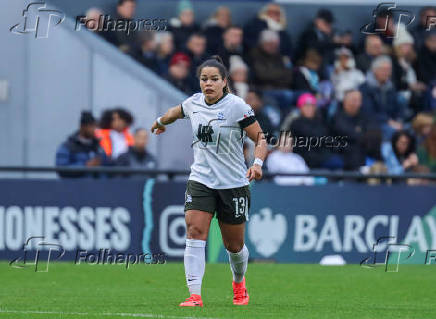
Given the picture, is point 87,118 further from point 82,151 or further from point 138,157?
point 138,157

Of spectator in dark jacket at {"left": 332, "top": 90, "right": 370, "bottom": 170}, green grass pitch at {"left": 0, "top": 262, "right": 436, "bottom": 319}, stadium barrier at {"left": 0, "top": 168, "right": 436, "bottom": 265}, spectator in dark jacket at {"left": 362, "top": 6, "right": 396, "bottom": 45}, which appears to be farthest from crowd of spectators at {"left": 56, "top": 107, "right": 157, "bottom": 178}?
spectator in dark jacket at {"left": 362, "top": 6, "right": 396, "bottom": 45}

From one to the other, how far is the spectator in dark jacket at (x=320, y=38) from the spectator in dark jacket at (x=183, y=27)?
1.82 meters

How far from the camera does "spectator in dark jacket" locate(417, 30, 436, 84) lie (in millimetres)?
18406

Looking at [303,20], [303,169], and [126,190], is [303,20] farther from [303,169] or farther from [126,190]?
[126,190]

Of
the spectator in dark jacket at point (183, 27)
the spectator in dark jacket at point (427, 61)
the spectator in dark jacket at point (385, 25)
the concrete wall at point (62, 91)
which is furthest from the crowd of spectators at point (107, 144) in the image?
the spectator in dark jacket at point (427, 61)

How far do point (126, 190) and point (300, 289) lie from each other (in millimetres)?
3730

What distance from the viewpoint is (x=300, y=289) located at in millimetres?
11719

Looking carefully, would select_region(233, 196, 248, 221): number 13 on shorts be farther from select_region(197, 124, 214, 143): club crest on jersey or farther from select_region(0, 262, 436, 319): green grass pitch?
select_region(0, 262, 436, 319): green grass pitch

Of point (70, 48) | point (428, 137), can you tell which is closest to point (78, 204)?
point (70, 48)

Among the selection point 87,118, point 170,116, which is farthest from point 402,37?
point 170,116

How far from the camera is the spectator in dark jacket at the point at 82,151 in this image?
15016 millimetres

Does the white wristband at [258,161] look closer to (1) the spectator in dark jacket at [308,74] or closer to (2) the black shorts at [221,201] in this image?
(2) the black shorts at [221,201]

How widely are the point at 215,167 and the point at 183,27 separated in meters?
8.04

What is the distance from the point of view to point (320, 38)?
1792 centimetres
